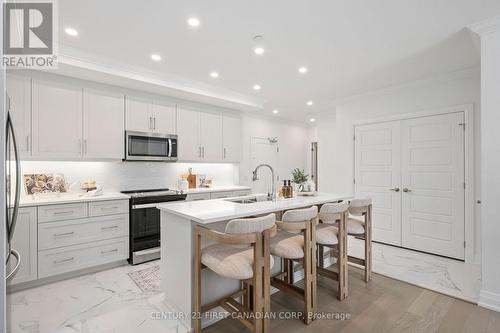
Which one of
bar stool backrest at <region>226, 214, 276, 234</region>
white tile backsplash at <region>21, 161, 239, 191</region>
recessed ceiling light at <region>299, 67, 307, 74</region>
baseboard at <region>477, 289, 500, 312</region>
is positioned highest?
recessed ceiling light at <region>299, 67, 307, 74</region>

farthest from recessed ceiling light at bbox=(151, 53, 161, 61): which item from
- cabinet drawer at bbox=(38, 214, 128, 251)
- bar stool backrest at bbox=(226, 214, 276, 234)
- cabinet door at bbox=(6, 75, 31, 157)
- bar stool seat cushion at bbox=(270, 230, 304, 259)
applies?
bar stool seat cushion at bbox=(270, 230, 304, 259)

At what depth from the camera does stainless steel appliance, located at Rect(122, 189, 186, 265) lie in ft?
11.0

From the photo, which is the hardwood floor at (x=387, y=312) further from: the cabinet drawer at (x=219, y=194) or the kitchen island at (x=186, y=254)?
the cabinet drawer at (x=219, y=194)

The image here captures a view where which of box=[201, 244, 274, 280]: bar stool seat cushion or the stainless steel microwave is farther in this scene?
the stainless steel microwave

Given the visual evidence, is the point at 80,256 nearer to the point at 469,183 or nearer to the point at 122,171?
the point at 122,171

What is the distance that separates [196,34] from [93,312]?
281 centimetres

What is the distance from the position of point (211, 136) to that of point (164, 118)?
3.07 feet

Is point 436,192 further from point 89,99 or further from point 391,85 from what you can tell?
point 89,99

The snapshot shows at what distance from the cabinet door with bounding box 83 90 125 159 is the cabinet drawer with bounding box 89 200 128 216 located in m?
0.68

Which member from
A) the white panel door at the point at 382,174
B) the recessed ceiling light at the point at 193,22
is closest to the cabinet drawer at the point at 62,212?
the recessed ceiling light at the point at 193,22

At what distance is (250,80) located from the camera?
3.76 metres

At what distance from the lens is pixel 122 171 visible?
154 inches

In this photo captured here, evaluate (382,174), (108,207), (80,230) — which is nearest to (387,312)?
(382,174)

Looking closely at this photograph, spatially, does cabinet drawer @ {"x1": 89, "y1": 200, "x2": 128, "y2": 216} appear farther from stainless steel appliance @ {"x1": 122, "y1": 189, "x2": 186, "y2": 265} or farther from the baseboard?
the baseboard
